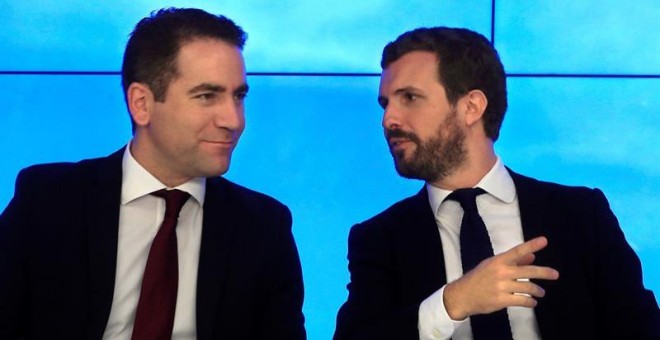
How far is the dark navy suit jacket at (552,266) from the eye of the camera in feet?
8.00

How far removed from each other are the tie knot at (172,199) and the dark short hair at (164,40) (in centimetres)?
21

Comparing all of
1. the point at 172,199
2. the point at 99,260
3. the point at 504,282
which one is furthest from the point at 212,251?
the point at 504,282

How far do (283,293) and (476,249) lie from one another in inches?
17.6

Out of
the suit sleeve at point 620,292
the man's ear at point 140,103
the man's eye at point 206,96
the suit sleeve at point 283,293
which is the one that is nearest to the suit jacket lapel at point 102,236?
the man's ear at point 140,103

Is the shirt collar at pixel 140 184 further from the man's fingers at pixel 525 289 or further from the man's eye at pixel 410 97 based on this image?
the man's fingers at pixel 525 289

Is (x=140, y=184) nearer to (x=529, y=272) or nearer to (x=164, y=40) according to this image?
(x=164, y=40)

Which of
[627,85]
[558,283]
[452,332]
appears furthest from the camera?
[627,85]

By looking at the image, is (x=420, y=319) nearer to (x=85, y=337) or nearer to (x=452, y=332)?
(x=452, y=332)

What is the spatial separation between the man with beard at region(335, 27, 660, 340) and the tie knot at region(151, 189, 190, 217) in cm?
42

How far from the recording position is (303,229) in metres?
3.15

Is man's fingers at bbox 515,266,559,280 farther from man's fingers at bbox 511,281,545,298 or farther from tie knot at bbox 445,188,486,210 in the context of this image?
tie knot at bbox 445,188,486,210

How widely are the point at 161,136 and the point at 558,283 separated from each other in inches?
36.8

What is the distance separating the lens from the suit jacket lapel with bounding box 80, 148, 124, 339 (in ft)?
7.81

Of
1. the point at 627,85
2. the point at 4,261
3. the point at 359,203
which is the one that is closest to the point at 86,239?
the point at 4,261
